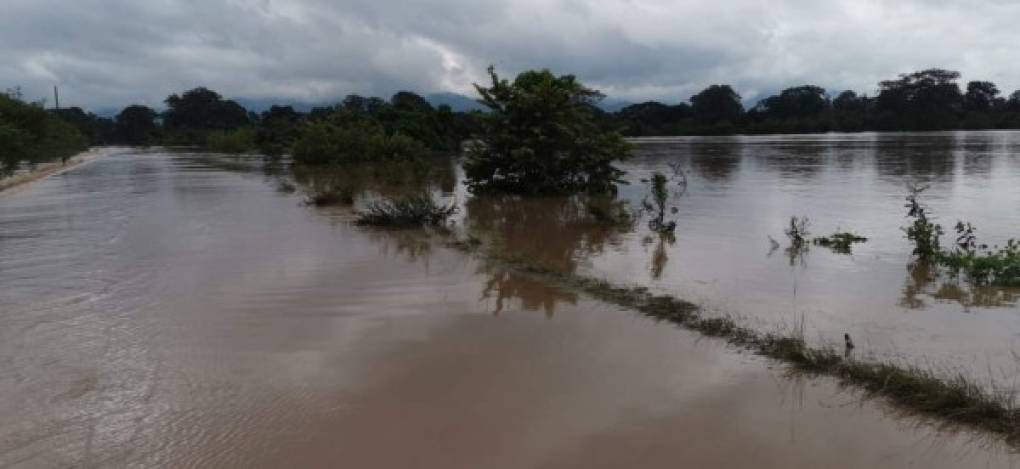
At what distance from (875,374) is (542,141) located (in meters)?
13.6

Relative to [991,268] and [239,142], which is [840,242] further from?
[239,142]

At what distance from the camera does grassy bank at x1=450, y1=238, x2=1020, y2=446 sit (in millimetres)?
4684

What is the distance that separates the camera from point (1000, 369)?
18.5ft

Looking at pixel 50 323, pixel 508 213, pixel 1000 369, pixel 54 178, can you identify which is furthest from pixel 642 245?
pixel 54 178

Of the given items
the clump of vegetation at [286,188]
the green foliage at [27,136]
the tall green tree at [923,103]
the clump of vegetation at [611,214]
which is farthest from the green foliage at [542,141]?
the tall green tree at [923,103]

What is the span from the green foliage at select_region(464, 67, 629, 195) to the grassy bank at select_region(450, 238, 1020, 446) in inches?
434

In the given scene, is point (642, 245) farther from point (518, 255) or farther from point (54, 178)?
point (54, 178)

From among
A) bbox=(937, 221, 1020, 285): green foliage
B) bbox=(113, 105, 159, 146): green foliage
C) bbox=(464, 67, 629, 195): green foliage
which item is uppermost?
bbox=(113, 105, 159, 146): green foliage

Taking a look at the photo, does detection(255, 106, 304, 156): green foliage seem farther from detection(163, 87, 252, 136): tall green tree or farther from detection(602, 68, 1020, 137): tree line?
detection(602, 68, 1020, 137): tree line

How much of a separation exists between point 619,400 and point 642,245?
6.75 meters

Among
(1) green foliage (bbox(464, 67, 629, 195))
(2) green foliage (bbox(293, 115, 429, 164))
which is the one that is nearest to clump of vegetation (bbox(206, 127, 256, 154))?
(2) green foliage (bbox(293, 115, 429, 164))

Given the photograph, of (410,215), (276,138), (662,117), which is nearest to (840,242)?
(410,215)

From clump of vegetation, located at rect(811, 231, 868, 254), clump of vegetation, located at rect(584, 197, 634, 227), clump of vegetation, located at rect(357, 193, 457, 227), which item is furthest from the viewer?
clump of vegetation, located at rect(584, 197, 634, 227)

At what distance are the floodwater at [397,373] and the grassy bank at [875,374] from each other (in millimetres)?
179
